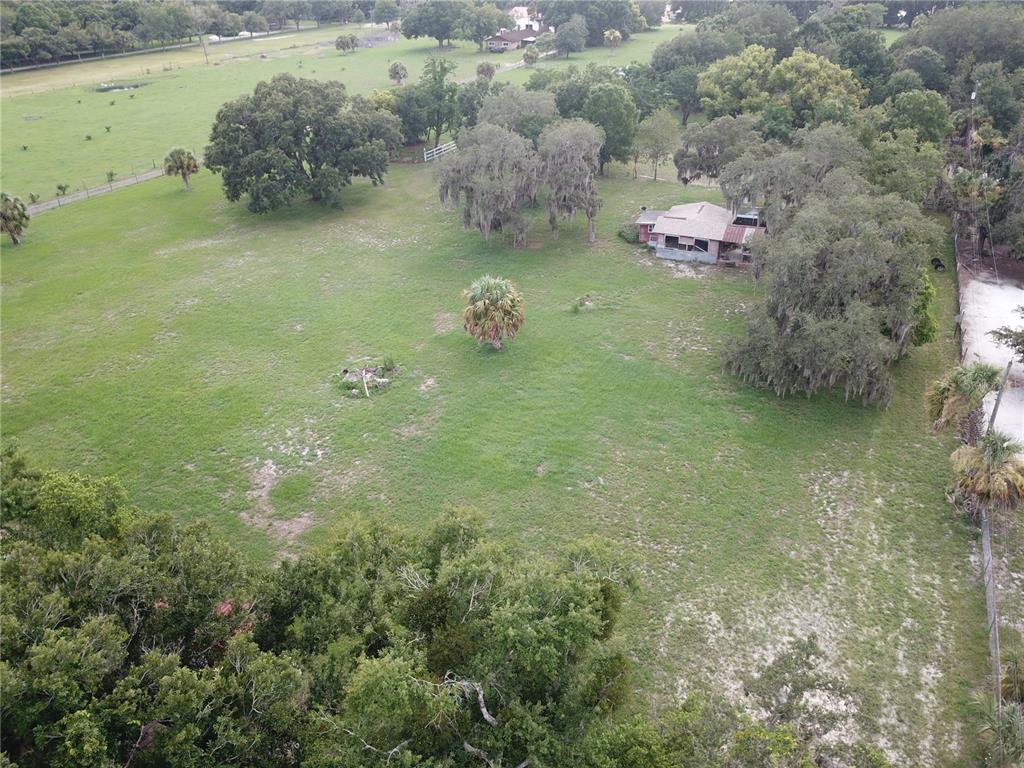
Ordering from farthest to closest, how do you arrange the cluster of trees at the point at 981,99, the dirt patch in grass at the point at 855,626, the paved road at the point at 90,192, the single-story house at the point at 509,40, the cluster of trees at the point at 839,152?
the single-story house at the point at 509,40
the paved road at the point at 90,192
the cluster of trees at the point at 981,99
the cluster of trees at the point at 839,152
the dirt patch in grass at the point at 855,626

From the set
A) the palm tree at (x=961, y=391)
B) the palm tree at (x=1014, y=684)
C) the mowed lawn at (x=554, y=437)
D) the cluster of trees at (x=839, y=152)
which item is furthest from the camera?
the cluster of trees at (x=839, y=152)

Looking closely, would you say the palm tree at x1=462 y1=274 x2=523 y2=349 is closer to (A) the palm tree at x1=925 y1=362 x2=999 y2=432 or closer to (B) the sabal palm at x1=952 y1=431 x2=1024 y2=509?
(A) the palm tree at x1=925 y1=362 x2=999 y2=432

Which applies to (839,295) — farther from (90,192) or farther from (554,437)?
(90,192)

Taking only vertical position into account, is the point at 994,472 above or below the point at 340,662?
below

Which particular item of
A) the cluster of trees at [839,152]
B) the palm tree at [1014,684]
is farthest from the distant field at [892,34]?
the palm tree at [1014,684]

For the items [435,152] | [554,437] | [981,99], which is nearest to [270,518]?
[554,437]

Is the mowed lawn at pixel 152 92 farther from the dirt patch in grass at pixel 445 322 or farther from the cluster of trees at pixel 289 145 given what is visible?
the dirt patch in grass at pixel 445 322
